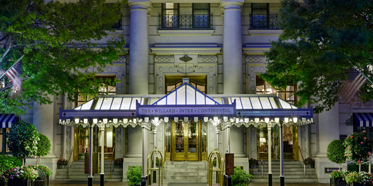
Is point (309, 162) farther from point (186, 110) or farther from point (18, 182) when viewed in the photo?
point (18, 182)

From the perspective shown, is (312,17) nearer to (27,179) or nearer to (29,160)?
(27,179)

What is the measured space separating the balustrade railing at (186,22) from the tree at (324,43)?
24.3ft

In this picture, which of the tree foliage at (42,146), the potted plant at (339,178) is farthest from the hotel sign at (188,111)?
the potted plant at (339,178)

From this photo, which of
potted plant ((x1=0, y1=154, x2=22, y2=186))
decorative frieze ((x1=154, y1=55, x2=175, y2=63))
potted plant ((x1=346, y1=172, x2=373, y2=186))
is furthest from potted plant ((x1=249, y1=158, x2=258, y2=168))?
potted plant ((x1=0, y1=154, x2=22, y2=186))

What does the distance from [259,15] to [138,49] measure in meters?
7.52

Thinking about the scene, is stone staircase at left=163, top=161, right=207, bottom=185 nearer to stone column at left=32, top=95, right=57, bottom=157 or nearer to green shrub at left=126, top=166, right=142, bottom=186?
green shrub at left=126, top=166, right=142, bottom=186

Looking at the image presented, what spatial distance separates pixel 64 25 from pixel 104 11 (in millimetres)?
1886

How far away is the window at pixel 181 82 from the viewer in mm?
25938

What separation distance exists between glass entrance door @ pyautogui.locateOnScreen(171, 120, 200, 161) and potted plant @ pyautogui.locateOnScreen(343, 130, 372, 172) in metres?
8.80

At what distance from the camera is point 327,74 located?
17.9 m

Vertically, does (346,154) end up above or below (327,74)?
below

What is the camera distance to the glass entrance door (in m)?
25.1

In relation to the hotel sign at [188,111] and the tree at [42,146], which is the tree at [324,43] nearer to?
the hotel sign at [188,111]

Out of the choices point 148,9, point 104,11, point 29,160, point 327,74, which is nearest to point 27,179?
point 29,160
